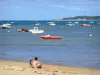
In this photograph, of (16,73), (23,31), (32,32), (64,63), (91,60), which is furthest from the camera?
(23,31)

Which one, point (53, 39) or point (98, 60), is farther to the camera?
point (53, 39)

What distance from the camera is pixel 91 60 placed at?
32344 mm

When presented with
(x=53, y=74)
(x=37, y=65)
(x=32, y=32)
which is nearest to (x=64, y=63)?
(x=37, y=65)

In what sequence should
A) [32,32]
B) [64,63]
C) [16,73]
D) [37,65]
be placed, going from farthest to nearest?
[32,32] → [64,63] → [37,65] → [16,73]

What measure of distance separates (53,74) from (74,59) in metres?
14.1

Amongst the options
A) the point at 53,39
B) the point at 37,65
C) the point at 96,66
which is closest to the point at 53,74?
the point at 37,65

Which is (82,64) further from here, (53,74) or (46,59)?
(53,74)

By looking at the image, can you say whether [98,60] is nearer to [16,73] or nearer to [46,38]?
[16,73]

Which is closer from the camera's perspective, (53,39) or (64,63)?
(64,63)

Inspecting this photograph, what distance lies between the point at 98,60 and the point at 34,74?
1475 centimetres

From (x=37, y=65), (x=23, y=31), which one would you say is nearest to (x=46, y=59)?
(x=37, y=65)

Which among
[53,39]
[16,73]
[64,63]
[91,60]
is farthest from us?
[53,39]

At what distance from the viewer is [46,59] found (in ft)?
109

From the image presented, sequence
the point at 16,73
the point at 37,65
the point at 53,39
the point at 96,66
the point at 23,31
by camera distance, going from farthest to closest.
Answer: the point at 23,31, the point at 53,39, the point at 96,66, the point at 37,65, the point at 16,73
